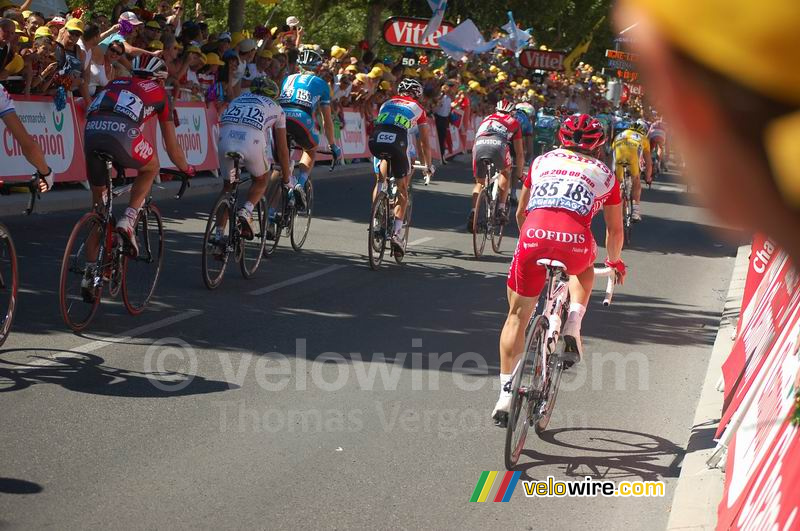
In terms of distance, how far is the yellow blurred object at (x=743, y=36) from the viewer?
25.4 inches

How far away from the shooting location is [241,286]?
10609 millimetres

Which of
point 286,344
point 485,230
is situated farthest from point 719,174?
point 485,230

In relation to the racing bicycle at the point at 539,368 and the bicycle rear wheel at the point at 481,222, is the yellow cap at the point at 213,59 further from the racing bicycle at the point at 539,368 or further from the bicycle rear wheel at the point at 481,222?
the racing bicycle at the point at 539,368

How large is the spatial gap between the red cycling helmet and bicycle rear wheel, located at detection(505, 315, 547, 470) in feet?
3.65

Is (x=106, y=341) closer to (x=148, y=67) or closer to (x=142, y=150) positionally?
(x=142, y=150)

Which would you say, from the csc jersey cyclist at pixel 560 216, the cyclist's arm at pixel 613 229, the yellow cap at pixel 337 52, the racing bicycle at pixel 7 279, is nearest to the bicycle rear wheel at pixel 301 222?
the racing bicycle at pixel 7 279

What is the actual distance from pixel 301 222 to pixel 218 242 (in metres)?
2.99

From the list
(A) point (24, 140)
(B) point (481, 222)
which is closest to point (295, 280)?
(B) point (481, 222)

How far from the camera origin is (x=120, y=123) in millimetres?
8000

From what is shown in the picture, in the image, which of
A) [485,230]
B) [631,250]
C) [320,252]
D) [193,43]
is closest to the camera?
[320,252]

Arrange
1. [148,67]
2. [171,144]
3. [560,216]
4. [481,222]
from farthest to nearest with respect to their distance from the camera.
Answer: [481,222] → [171,144] → [148,67] → [560,216]

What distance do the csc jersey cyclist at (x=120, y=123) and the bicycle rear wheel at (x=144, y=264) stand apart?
0.55 m

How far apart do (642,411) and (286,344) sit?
107 inches

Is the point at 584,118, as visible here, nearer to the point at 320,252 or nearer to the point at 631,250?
the point at 320,252
